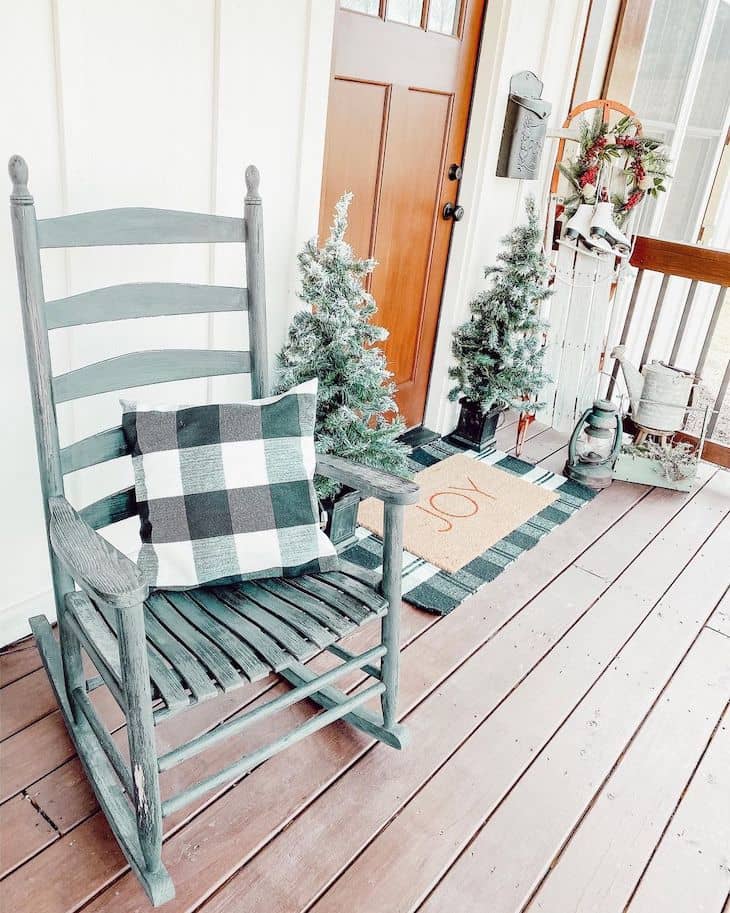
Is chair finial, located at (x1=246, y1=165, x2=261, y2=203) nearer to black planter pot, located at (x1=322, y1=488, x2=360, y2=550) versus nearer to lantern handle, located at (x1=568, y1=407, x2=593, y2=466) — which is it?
black planter pot, located at (x1=322, y1=488, x2=360, y2=550)

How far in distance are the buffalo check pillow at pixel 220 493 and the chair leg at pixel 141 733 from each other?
0.95 feet

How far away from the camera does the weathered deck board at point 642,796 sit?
4.70ft

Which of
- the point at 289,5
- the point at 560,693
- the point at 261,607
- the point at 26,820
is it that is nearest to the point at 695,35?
the point at 289,5

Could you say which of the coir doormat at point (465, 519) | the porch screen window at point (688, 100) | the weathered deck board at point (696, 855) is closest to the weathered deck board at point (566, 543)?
the coir doormat at point (465, 519)

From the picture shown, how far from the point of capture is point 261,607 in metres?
1.45

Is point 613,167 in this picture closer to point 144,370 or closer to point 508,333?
point 508,333

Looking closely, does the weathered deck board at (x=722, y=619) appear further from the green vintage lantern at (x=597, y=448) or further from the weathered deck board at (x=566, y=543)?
the green vintage lantern at (x=597, y=448)

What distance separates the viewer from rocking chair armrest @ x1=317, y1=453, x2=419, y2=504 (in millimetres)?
1454

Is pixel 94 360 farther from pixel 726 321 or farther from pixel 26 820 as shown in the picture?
pixel 726 321

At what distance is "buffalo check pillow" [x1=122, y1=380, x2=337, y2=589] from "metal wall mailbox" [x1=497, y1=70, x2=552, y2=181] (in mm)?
1820

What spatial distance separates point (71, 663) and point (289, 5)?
1.67 meters

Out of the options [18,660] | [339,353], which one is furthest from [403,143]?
[18,660]

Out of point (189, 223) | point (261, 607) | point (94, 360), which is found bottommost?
point (261, 607)

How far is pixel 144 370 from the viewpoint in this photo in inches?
62.5
